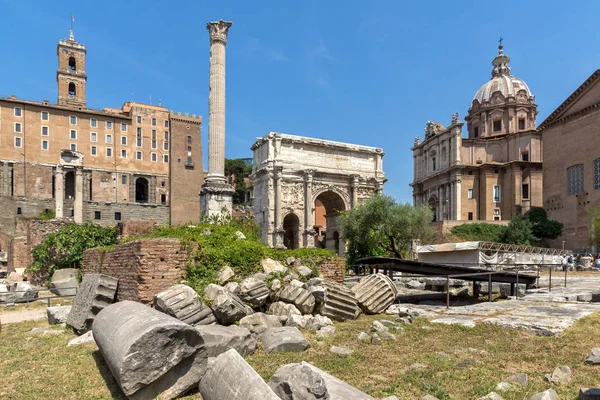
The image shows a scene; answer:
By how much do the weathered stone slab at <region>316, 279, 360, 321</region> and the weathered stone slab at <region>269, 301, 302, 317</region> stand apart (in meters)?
0.63

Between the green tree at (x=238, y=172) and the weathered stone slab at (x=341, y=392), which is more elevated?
the green tree at (x=238, y=172)

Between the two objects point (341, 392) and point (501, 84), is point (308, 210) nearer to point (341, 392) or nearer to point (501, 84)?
point (341, 392)

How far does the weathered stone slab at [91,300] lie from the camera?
314 inches

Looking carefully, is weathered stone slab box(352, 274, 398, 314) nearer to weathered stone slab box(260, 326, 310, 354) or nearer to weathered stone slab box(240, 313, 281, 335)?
weathered stone slab box(240, 313, 281, 335)

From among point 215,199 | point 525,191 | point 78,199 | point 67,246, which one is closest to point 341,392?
point 215,199

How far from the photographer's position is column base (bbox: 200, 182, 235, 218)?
1566 cm

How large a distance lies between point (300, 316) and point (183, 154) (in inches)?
2130

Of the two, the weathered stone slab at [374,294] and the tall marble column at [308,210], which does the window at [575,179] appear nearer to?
the tall marble column at [308,210]

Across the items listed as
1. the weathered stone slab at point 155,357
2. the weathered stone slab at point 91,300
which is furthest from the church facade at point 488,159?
the weathered stone slab at point 155,357

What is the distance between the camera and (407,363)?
221 inches

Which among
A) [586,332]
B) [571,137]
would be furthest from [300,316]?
[571,137]

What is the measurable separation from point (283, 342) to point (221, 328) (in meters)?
0.94

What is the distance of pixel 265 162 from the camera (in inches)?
1330

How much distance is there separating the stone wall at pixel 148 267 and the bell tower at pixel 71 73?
57493mm
